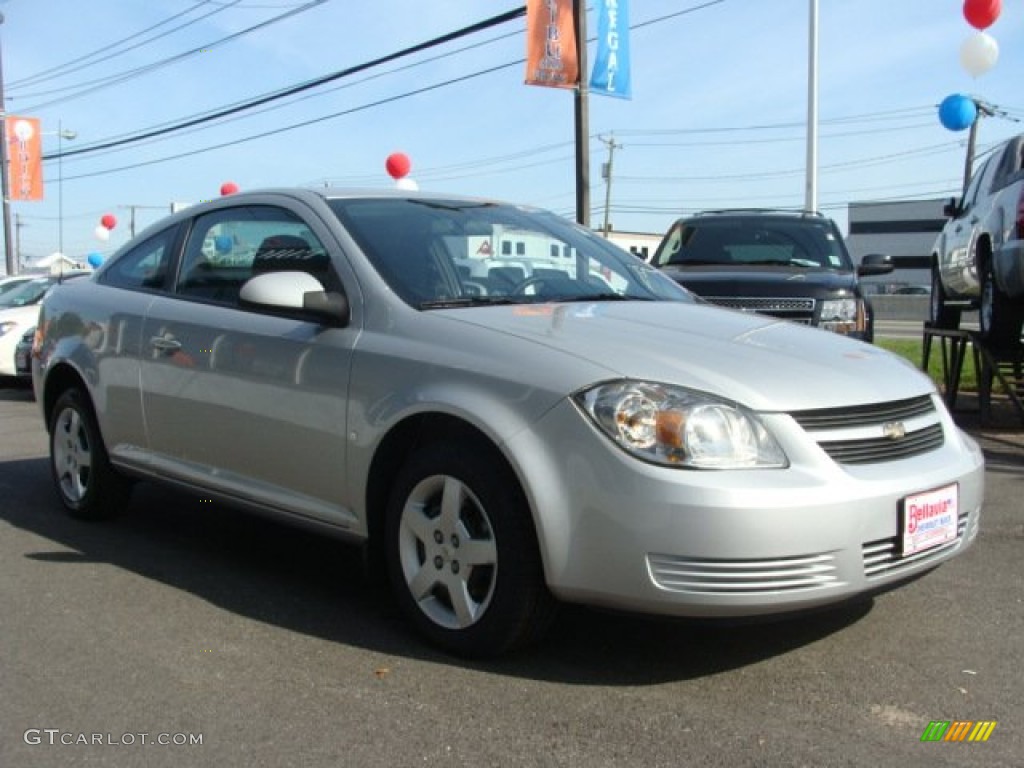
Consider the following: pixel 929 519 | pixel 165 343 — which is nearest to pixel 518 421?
pixel 929 519

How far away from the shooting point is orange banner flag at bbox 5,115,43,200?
29.8 metres

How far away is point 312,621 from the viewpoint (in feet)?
12.7

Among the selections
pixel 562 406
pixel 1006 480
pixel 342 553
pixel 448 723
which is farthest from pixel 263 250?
pixel 1006 480

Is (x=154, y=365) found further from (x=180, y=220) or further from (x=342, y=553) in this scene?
(x=342, y=553)

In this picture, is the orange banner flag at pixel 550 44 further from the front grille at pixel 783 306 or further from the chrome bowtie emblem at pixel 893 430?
the chrome bowtie emblem at pixel 893 430

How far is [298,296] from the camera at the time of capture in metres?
3.84

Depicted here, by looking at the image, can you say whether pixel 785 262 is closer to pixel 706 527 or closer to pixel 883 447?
pixel 883 447

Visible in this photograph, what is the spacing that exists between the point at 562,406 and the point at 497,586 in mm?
618

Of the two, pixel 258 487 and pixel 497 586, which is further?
pixel 258 487

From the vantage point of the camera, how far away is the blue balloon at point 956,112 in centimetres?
1830

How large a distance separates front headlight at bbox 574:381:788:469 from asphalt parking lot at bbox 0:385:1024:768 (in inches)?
21.2

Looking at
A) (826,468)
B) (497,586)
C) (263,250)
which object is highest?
(263,250)

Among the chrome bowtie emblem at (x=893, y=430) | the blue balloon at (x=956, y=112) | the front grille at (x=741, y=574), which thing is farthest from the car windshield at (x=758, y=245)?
the blue balloon at (x=956, y=112)

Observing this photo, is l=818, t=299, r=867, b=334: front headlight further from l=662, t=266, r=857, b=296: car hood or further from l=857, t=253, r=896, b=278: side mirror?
l=857, t=253, r=896, b=278: side mirror
